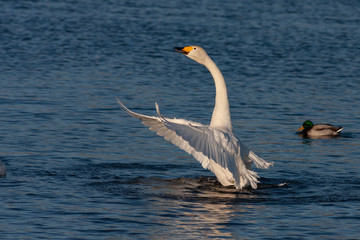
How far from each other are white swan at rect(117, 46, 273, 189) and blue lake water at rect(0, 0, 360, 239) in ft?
1.02

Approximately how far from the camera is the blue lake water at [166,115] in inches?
420

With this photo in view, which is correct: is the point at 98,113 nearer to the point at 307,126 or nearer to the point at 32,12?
the point at 307,126

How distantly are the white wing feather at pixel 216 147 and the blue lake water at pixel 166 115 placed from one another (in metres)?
0.29

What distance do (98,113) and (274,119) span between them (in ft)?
13.3

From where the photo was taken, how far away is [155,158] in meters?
14.4

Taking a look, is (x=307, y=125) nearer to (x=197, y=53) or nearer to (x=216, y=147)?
(x=197, y=53)

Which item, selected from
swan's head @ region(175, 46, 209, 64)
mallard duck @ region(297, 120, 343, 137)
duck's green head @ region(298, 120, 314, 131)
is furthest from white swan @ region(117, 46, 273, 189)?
duck's green head @ region(298, 120, 314, 131)

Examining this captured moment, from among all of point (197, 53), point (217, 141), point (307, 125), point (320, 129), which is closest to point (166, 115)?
point (307, 125)

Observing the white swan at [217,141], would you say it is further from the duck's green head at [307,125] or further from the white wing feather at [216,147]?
the duck's green head at [307,125]

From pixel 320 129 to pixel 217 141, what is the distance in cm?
660

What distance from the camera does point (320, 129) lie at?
56.4ft

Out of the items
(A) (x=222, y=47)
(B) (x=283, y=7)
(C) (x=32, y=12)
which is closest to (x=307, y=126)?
(A) (x=222, y=47)

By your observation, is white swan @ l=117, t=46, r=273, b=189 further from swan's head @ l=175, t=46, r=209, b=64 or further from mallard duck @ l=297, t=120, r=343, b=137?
mallard duck @ l=297, t=120, r=343, b=137

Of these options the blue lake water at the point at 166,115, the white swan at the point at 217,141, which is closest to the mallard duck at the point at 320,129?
A: the blue lake water at the point at 166,115
